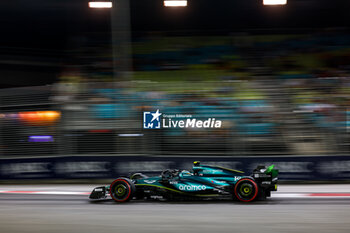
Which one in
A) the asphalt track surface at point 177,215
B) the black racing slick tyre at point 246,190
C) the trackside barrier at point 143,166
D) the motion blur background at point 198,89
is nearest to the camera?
the asphalt track surface at point 177,215

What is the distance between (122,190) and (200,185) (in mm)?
1726

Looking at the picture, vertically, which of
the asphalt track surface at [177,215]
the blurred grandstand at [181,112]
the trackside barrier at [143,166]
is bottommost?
the asphalt track surface at [177,215]

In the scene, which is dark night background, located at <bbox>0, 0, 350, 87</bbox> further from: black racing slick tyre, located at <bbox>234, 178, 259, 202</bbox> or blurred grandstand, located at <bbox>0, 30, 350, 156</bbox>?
black racing slick tyre, located at <bbox>234, 178, 259, 202</bbox>

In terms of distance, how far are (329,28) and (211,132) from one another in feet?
30.9

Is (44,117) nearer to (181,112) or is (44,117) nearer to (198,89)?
(181,112)

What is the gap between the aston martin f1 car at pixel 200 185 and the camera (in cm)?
806

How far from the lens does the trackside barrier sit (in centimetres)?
1141

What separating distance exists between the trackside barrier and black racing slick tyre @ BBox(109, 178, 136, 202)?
3739 millimetres

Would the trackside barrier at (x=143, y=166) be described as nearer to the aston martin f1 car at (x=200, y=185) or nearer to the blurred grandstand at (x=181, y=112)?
the blurred grandstand at (x=181, y=112)

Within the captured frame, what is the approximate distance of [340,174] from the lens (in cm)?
1131

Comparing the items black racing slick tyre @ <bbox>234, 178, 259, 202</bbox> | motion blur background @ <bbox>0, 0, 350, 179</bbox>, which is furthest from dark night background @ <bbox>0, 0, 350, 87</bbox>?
black racing slick tyre @ <bbox>234, 178, 259, 202</bbox>

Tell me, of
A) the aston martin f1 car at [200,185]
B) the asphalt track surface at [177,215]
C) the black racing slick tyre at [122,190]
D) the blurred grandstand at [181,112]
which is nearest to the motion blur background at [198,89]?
the blurred grandstand at [181,112]

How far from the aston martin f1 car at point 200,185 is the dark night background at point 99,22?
9811 millimetres

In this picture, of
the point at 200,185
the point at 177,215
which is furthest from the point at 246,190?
Result: the point at 177,215
